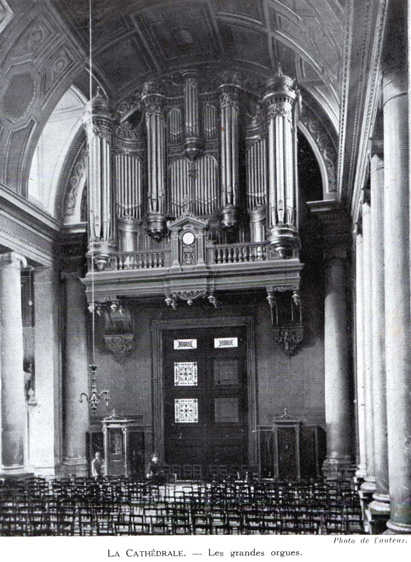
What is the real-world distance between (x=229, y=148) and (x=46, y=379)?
7.93m

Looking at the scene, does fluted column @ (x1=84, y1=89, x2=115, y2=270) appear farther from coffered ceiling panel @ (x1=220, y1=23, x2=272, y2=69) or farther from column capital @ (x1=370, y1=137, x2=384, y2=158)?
column capital @ (x1=370, y1=137, x2=384, y2=158)

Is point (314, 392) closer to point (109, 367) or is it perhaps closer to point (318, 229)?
point (318, 229)

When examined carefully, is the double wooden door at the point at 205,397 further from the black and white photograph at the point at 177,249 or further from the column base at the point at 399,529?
the column base at the point at 399,529

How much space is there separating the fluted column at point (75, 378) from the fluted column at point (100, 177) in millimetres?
2151

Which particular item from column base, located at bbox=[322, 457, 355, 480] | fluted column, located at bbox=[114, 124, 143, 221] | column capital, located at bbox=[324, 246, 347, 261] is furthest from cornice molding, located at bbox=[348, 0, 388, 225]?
column base, located at bbox=[322, 457, 355, 480]

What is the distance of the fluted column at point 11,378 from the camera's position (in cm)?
1662

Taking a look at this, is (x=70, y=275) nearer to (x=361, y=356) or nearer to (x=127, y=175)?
(x=127, y=175)

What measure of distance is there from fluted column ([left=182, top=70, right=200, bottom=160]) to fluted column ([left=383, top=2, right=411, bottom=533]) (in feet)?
32.3

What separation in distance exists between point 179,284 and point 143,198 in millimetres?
2648

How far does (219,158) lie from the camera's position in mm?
18516

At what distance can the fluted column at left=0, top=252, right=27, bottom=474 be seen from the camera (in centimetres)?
1662

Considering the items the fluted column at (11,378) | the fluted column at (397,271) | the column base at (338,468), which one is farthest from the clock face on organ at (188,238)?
the fluted column at (397,271)
